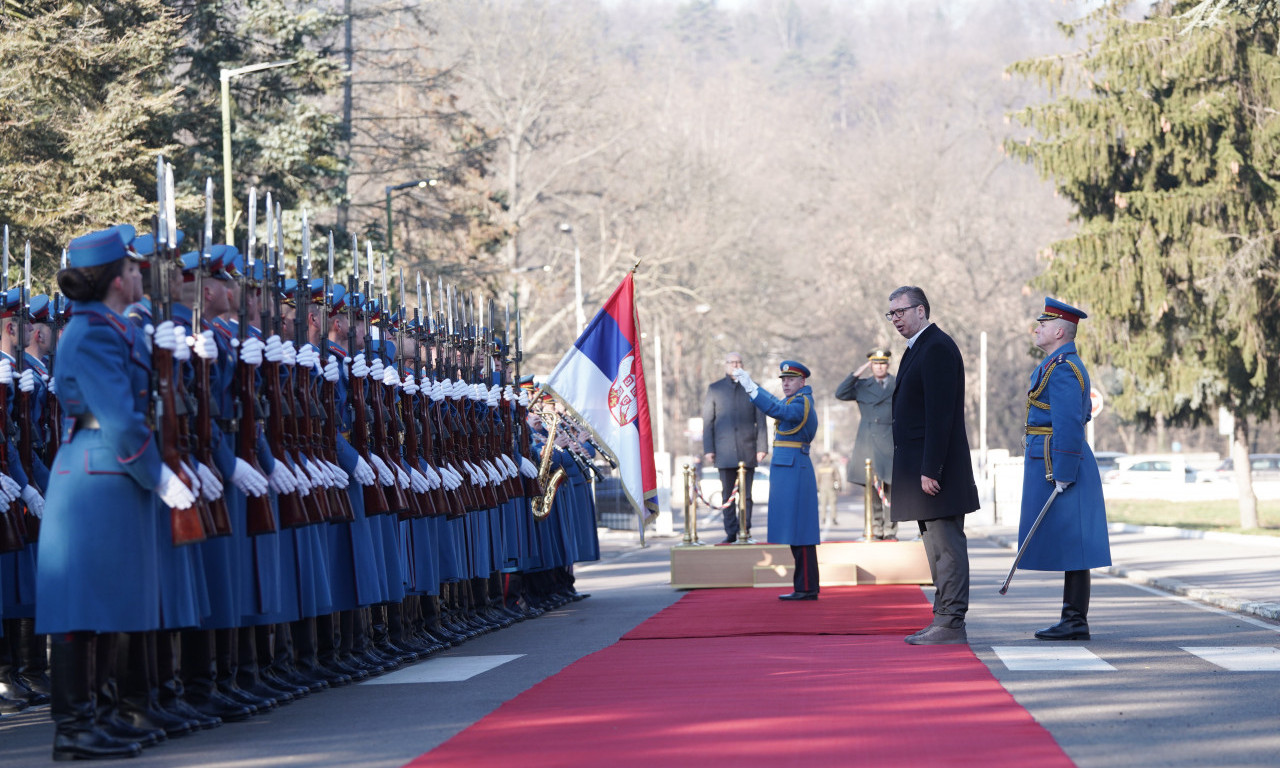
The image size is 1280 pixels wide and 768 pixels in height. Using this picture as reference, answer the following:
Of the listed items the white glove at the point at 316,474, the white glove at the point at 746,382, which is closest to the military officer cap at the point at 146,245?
the white glove at the point at 316,474

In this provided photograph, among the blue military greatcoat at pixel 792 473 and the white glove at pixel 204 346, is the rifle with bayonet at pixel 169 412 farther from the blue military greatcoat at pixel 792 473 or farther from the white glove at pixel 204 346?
the blue military greatcoat at pixel 792 473

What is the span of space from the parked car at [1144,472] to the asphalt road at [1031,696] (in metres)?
38.3

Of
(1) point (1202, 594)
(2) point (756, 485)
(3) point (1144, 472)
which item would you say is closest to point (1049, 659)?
(1) point (1202, 594)

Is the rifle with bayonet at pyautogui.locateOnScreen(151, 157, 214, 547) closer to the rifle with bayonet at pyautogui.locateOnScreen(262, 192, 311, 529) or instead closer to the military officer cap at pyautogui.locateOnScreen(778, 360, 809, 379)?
the rifle with bayonet at pyautogui.locateOnScreen(262, 192, 311, 529)

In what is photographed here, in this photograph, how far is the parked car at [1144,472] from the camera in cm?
5109

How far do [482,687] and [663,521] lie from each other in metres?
25.3

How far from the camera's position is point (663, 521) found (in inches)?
1363

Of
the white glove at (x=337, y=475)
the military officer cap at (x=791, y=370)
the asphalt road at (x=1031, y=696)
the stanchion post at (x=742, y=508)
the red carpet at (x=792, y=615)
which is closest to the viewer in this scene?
the asphalt road at (x=1031, y=696)

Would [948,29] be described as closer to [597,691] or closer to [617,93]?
[617,93]

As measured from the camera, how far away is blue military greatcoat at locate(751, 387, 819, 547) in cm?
1513

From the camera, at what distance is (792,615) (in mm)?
13258

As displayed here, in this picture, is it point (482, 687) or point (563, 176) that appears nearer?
point (482, 687)

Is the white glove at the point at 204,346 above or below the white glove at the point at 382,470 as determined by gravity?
above

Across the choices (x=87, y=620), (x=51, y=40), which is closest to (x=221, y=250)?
(x=87, y=620)
